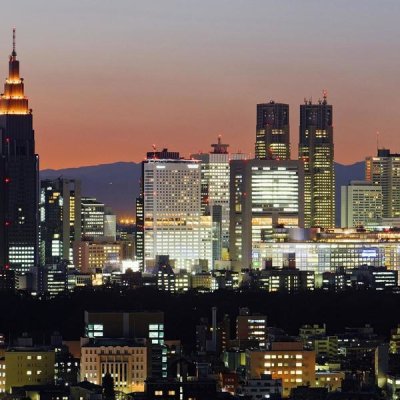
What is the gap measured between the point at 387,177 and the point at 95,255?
21.0m

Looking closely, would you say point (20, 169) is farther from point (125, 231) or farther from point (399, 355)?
point (399, 355)

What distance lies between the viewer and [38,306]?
267 ft

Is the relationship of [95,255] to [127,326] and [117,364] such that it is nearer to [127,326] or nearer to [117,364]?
[127,326]

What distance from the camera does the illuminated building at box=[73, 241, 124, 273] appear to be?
11806 centimetres

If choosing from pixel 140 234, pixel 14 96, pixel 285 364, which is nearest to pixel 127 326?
pixel 285 364

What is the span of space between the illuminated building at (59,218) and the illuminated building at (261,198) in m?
8.87

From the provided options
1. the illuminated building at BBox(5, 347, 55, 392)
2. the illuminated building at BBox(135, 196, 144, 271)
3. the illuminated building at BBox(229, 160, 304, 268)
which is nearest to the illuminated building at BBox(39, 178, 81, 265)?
the illuminated building at BBox(135, 196, 144, 271)

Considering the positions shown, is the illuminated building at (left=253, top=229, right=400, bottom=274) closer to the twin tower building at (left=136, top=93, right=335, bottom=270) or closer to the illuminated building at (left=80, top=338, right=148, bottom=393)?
the twin tower building at (left=136, top=93, right=335, bottom=270)

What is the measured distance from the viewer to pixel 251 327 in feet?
236

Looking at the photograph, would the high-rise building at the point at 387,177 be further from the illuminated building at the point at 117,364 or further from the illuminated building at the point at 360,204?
the illuminated building at the point at 117,364

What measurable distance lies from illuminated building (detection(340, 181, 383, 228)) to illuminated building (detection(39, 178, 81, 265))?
15.6 metres

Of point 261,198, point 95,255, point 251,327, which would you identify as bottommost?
point 251,327

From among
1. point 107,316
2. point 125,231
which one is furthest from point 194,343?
point 125,231

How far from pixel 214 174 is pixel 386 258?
17940mm
